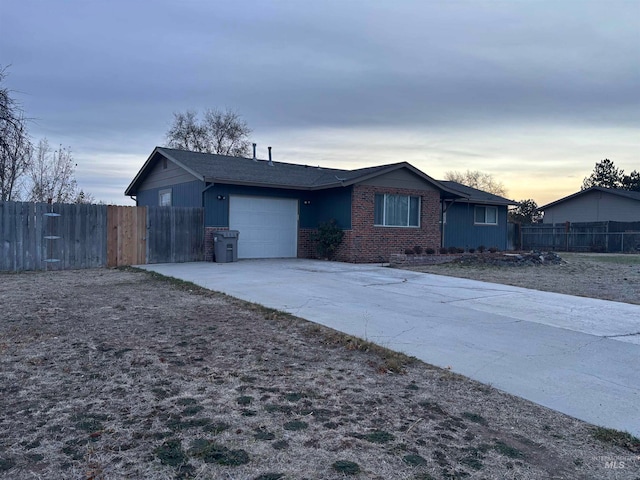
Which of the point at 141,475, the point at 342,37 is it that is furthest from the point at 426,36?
the point at 141,475

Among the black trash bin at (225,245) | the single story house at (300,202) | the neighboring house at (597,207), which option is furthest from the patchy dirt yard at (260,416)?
the neighboring house at (597,207)

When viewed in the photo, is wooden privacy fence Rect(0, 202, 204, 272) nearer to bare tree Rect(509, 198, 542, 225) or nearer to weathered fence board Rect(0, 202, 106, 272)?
weathered fence board Rect(0, 202, 106, 272)

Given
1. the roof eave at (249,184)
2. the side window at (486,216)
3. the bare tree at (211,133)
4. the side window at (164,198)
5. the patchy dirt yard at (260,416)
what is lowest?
the patchy dirt yard at (260,416)

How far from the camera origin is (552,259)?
1816 centimetres

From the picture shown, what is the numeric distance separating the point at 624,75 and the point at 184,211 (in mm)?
13510

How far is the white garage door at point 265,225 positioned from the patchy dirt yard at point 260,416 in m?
11.4

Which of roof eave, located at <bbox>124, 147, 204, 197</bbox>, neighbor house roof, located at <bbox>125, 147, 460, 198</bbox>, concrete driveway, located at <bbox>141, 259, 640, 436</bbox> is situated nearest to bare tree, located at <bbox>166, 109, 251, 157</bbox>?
roof eave, located at <bbox>124, 147, 204, 197</bbox>

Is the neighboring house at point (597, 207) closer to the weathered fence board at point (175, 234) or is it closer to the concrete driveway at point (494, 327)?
the concrete driveway at point (494, 327)

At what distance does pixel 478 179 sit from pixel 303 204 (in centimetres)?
4064

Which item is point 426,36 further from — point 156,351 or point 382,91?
point 156,351

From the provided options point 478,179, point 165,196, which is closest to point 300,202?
point 165,196

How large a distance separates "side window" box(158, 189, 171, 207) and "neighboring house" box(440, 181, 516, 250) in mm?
11561

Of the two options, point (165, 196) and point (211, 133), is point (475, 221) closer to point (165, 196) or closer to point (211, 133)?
point (165, 196)

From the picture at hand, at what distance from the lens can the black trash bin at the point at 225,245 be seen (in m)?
16.4
